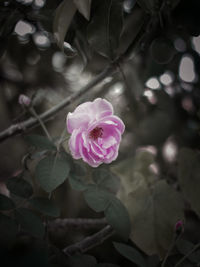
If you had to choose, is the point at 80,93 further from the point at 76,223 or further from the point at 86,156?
the point at 76,223

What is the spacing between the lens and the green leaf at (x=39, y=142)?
73 cm

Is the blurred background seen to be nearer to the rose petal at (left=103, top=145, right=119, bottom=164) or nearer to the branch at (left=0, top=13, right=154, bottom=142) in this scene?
the branch at (left=0, top=13, right=154, bottom=142)

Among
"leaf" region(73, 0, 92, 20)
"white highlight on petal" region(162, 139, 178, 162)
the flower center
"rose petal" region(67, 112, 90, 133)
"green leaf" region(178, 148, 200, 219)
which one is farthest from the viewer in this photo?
"white highlight on petal" region(162, 139, 178, 162)

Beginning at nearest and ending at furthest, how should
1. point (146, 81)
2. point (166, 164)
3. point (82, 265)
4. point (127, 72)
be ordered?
1. point (82, 265)
2. point (146, 81)
3. point (127, 72)
4. point (166, 164)

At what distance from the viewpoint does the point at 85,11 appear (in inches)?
23.9

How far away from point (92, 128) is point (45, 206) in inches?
9.0

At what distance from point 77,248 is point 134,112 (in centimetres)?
58

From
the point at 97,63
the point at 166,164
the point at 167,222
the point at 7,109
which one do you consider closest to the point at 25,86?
the point at 7,109

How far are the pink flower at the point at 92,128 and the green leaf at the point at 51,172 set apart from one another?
0.13ft

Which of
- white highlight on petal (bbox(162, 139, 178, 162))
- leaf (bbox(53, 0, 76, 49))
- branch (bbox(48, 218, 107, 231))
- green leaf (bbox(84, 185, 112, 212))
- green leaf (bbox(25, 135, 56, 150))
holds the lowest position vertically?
white highlight on petal (bbox(162, 139, 178, 162))

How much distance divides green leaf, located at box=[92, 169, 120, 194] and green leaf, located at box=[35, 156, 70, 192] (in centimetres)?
13

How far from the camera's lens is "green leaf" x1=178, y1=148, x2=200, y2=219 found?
3.13 feet

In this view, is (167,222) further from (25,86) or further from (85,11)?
(25,86)

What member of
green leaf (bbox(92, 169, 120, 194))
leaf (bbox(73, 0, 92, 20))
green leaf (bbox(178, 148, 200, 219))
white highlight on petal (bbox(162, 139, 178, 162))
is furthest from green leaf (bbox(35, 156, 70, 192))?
white highlight on petal (bbox(162, 139, 178, 162))
